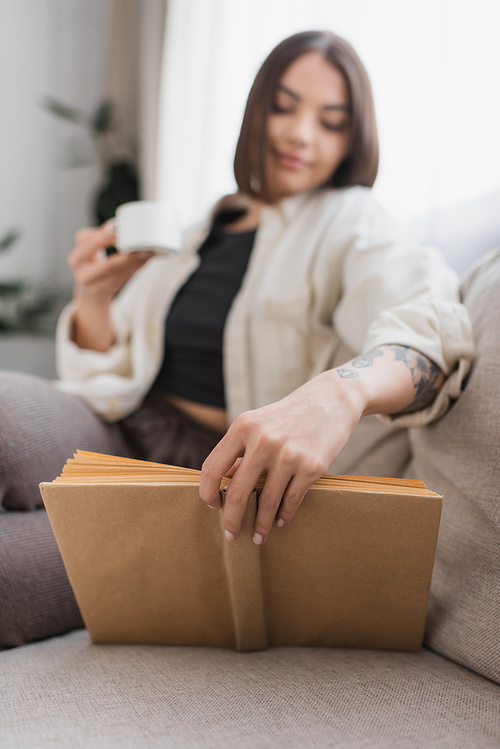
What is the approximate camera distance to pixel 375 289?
0.69m

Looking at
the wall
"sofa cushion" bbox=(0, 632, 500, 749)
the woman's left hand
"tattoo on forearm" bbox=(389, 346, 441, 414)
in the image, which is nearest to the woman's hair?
"tattoo on forearm" bbox=(389, 346, 441, 414)

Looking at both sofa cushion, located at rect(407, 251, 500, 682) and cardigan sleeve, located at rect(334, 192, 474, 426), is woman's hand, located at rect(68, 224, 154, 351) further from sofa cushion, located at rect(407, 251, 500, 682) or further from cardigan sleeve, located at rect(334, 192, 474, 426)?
sofa cushion, located at rect(407, 251, 500, 682)

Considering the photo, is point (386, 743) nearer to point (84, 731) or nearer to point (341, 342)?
point (84, 731)

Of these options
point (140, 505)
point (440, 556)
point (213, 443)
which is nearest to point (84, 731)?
point (140, 505)

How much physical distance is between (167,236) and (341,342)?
0.36 meters

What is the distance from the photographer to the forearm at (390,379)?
451 mm

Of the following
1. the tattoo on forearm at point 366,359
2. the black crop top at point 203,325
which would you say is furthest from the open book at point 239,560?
the black crop top at point 203,325

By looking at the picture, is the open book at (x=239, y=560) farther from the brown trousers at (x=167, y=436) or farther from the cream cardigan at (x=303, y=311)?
the brown trousers at (x=167, y=436)

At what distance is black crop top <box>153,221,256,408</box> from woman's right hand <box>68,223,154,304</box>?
0.40ft

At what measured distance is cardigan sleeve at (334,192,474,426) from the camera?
0.53 m

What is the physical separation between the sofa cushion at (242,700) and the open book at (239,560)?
0.03m

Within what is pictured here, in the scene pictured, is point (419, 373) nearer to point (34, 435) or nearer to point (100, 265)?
point (34, 435)

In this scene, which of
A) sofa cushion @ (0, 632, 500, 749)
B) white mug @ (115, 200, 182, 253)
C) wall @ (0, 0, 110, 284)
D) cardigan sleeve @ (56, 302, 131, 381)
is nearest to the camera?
sofa cushion @ (0, 632, 500, 749)

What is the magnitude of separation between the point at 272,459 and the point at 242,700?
18 centimetres
